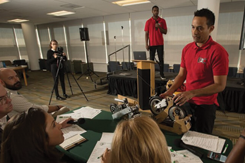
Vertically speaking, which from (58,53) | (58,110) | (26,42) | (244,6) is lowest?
(58,110)

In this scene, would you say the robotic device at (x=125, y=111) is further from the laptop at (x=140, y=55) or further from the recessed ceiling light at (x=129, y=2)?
the recessed ceiling light at (x=129, y=2)

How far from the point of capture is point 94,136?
1131mm

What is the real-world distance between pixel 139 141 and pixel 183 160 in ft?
1.58

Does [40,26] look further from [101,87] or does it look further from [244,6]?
[244,6]

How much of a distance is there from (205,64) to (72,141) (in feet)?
3.83

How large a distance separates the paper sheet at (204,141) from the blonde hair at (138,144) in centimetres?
50

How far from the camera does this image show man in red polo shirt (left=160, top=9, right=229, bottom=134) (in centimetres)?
108

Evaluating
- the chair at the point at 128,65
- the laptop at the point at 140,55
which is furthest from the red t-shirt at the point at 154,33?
the chair at the point at 128,65

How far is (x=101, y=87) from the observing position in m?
4.87

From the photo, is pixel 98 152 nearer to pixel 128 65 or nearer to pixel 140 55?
pixel 140 55

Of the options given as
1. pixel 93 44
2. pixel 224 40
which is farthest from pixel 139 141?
pixel 93 44

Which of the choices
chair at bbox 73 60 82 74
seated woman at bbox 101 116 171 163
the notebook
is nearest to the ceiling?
chair at bbox 73 60 82 74

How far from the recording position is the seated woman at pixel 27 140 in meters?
0.62

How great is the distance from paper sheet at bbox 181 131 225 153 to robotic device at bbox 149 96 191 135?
0.06 meters
